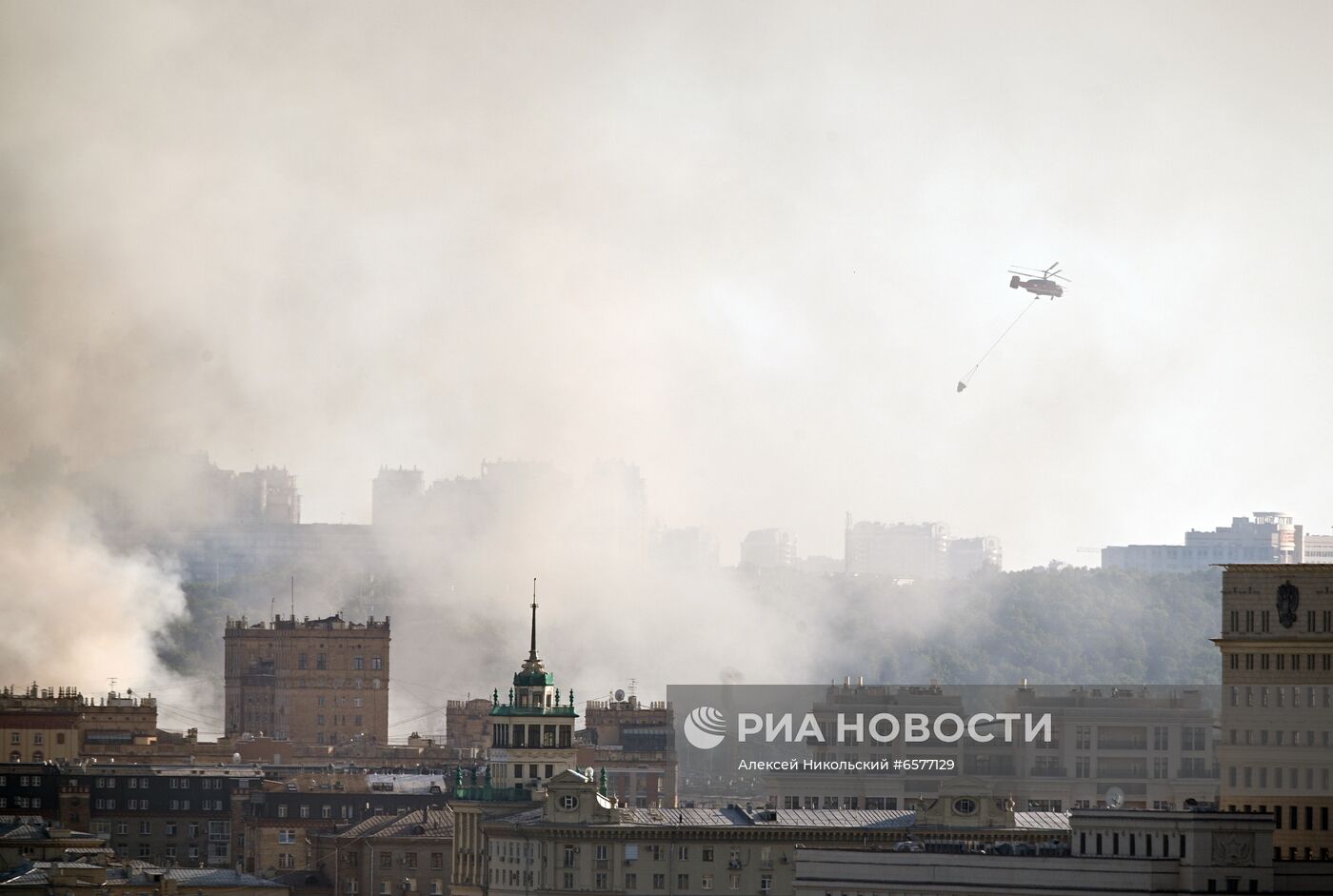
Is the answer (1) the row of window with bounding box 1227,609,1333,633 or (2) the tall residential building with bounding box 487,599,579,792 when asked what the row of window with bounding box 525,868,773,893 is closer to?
(2) the tall residential building with bounding box 487,599,579,792

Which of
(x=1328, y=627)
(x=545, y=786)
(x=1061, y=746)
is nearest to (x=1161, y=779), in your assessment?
(x=1061, y=746)

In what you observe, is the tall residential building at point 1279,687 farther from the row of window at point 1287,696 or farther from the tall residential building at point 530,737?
the tall residential building at point 530,737

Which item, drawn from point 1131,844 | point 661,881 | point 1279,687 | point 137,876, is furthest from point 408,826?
point 1131,844

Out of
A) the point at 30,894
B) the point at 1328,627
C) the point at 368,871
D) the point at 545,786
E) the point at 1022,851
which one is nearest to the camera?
the point at 1022,851

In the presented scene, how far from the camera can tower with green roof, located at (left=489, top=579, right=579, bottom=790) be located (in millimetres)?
170125

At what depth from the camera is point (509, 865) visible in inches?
6250

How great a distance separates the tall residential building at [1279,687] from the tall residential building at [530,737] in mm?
43574

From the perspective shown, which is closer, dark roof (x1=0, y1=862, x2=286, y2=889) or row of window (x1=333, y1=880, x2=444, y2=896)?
dark roof (x1=0, y1=862, x2=286, y2=889)

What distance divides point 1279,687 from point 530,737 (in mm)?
47357

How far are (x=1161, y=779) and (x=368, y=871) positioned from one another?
3993 centimetres

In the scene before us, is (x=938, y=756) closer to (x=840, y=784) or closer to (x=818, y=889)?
(x=840, y=784)

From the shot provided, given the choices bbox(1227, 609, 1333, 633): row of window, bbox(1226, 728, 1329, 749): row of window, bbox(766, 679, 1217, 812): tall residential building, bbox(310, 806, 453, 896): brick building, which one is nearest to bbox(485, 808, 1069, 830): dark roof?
bbox(766, 679, 1217, 812): tall residential building

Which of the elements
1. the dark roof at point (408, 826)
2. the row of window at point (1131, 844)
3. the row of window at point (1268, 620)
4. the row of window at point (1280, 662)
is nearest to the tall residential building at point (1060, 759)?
the dark roof at point (408, 826)

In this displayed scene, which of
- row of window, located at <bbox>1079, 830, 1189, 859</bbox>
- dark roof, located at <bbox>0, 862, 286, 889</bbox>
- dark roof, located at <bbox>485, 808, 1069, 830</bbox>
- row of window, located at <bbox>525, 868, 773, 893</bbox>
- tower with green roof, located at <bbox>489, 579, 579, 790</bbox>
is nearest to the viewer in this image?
row of window, located at <bbox>1079, 830, 1189, 859</bbox>
